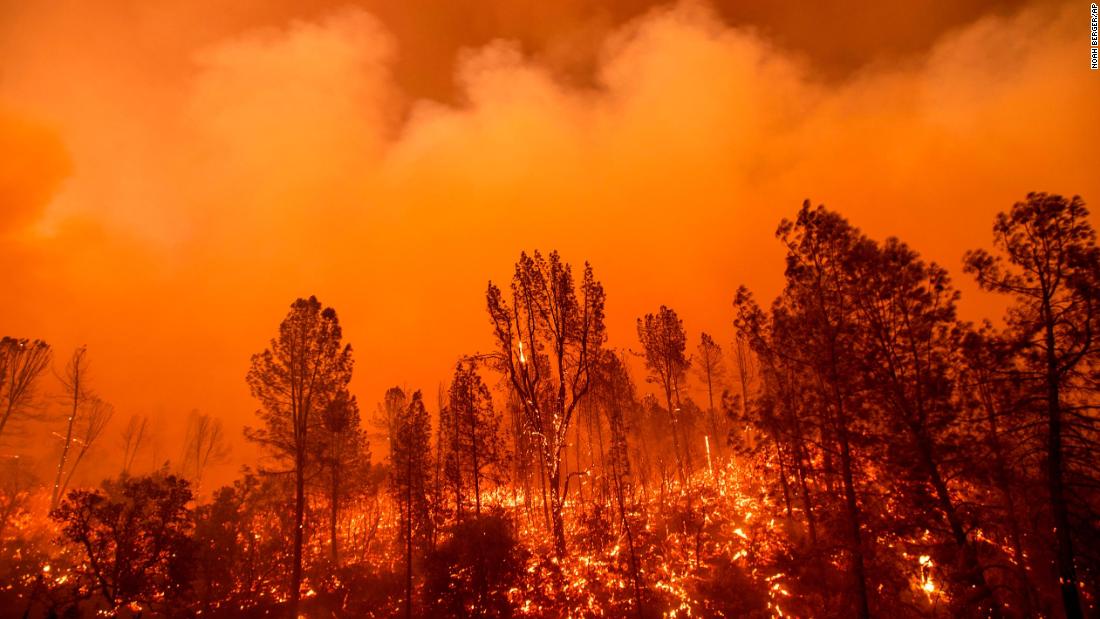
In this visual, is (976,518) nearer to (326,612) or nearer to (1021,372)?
(1021,372)

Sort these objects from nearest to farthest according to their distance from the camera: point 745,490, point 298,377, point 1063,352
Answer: point 1063,352 → point 298,377 → point 745,490

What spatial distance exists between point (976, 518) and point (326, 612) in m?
30.5

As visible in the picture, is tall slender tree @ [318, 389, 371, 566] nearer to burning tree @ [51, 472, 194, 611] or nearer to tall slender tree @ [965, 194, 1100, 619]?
burning tree @ [51, 472, 194, 611]

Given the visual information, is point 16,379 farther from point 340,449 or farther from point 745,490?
point 745,490

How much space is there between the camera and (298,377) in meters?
29.7

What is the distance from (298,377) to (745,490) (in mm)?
31657

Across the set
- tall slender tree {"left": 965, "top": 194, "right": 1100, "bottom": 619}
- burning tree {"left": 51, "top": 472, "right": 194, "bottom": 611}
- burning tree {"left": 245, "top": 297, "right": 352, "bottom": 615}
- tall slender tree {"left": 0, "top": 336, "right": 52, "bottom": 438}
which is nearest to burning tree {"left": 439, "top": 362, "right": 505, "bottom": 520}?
burning tree {"left": 245, "top": 297, "right": 352, "bottom": 615}

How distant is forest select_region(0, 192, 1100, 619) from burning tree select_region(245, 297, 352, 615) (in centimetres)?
12

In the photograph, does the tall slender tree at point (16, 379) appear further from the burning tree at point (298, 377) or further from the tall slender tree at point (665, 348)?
the tall slender tree at point (665, 348)

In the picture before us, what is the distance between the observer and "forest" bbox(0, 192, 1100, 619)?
14.2 m

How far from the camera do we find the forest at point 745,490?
561 inches

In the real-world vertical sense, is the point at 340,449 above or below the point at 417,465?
above

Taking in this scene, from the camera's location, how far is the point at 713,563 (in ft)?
84.4

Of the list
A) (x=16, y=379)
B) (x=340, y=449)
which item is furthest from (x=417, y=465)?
(x=16, y=379)
